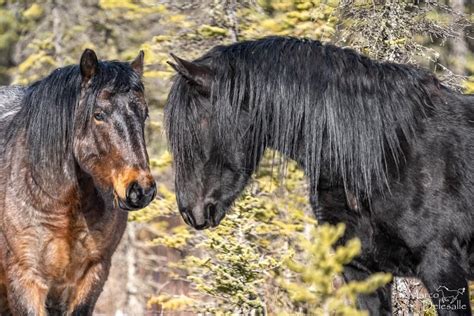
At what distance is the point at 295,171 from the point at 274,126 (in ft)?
10.9

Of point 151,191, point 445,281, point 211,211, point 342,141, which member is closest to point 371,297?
point 445,281

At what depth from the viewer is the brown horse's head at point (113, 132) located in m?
5.01

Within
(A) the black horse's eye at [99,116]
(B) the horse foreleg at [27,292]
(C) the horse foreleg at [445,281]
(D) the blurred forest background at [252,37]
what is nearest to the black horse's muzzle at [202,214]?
(D) the blurred forest background at [252,37]

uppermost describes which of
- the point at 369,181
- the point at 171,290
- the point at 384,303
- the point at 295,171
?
the point at 369,181

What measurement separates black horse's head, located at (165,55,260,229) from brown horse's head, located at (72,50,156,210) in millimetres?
323

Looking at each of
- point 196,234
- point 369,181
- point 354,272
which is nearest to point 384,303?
point 354,272

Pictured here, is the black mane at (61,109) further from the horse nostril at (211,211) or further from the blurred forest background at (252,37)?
the blurred forest background at (252,37)

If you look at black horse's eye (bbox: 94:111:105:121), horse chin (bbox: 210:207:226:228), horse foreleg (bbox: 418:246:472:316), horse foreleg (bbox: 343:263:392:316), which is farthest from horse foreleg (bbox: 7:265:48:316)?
horse foreleg (bbox: 418:246:472:316)

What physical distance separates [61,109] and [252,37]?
3.51m

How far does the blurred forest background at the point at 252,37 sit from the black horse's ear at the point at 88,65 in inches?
55.3

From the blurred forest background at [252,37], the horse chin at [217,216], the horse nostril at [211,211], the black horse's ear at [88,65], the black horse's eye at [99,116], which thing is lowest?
the blurred forest background at [252,37]

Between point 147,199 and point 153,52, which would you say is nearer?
point 147,199

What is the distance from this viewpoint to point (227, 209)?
16.3 ft

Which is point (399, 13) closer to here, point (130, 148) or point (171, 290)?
point (130, 148)
